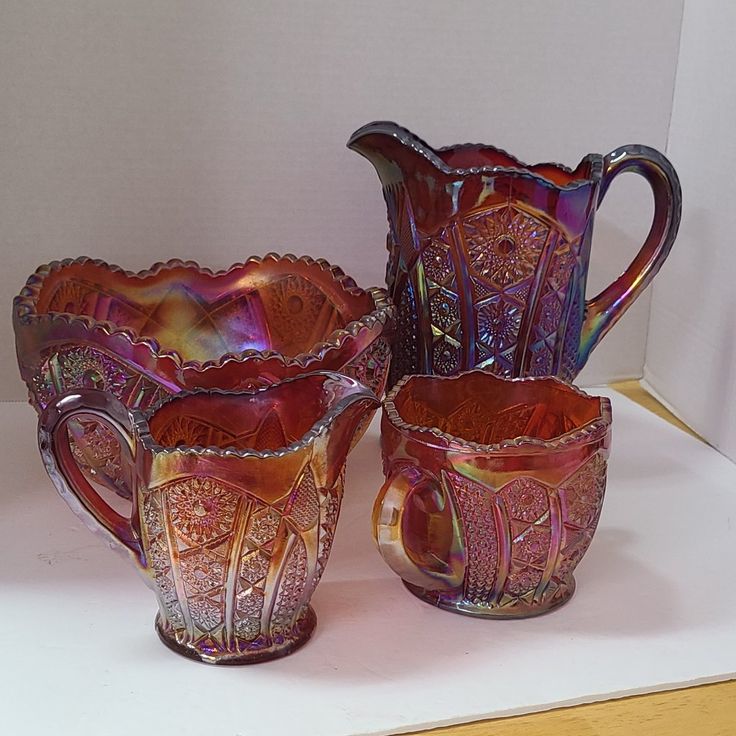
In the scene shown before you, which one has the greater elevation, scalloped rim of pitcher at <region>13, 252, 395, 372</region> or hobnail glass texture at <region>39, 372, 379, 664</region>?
scalloped rim of pitcher at <region>13, 252, 395, 372</region>

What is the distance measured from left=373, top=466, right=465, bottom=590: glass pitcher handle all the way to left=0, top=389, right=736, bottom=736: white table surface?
24 mm

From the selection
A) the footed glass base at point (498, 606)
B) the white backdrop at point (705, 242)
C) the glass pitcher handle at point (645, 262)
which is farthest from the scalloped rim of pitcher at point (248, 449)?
the white backdrop at point (705, 242)

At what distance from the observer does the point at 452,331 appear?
681 millimetres

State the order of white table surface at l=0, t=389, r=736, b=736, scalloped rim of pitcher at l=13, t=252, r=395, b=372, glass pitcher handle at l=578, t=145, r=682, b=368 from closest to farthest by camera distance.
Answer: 1. white table surface at l=0, t=389, r=736, b=736
2. scalloped rim of pitcher at l=13, t=252, r=395, b=372
3. glass pitcher handle at l=578, t=145, r=682, b=368

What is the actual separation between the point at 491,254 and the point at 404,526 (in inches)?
7.8

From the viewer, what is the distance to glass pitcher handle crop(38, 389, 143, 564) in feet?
1.64

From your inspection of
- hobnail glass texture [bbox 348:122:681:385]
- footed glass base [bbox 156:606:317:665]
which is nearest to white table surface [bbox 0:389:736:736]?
footed glass base [bbox 156:606:317:665]

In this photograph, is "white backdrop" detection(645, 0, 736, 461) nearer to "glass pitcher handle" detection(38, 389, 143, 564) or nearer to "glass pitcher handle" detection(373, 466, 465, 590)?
"glass pitcher handle" detection(373, 466, 465, 590)

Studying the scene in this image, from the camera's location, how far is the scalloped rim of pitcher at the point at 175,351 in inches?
23.6

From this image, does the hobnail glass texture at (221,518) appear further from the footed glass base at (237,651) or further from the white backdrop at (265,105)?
the white backdrop at (265,105)

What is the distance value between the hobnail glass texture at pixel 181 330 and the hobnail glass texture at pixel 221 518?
0.24 ft

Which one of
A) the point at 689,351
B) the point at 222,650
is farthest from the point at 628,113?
the point at 222,650

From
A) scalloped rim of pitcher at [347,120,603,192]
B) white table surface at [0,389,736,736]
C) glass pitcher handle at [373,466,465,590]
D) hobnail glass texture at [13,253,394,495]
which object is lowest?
white table surface at [0,389,736,736]

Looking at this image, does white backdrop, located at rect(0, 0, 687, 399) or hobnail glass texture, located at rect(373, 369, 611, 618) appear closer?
hobnail glass texture, located at rect(373, 369, 611, 618)
